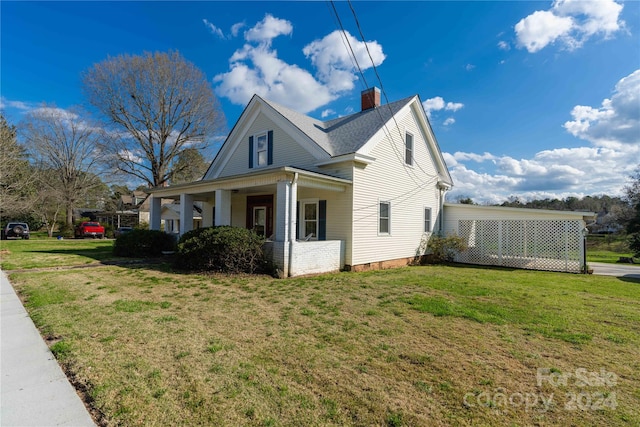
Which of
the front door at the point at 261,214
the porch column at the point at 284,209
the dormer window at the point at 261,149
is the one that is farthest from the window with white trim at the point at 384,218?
the dormer window at the point at 261,149

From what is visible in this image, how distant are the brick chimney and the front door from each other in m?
6.97

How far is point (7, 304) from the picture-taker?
589cm

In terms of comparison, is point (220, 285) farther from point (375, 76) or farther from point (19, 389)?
point (375, 76)

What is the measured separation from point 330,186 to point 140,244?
9.13m

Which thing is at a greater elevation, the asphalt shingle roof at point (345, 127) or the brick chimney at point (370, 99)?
the brick chimney at point (370, 99)

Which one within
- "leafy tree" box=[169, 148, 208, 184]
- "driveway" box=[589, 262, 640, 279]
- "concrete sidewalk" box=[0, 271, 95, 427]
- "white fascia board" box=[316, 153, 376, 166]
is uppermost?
"leafy tree" box=[169, 148, 208, 184]

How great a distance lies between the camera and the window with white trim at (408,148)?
13602mm

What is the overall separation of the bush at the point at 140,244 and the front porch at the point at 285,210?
154 cm

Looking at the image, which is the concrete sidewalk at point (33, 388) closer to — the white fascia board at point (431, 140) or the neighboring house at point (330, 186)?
the neighboring house at point (330, 186)

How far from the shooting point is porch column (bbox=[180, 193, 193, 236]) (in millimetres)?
13055

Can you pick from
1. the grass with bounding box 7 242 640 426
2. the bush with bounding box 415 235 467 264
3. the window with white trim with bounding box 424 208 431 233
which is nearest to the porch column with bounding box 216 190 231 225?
the grass with bounding box 7 242 640 426

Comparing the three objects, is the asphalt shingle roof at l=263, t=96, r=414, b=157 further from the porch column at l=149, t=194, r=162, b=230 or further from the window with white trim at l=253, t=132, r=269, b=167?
the porch column at l=149, t=194, r=162, b=230

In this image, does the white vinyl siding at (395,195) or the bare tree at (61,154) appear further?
the bare tree at (61,154)

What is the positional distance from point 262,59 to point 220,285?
24.5ft
